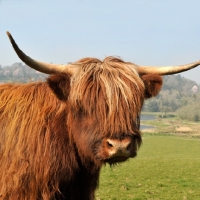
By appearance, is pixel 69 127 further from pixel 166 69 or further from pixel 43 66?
pixel 166 69

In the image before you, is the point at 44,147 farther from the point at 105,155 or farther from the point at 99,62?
the point at 99,62

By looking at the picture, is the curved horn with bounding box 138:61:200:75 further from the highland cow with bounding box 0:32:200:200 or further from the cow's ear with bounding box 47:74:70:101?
the cow's ear with bounding box 47:74:70:101

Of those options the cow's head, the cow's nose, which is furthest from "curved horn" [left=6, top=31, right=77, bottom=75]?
the cow's nose

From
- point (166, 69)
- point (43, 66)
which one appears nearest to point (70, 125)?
point (43, 66)

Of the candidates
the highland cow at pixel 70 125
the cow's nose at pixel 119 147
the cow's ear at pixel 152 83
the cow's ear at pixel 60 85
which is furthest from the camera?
the cow's ear at pixel 152 83

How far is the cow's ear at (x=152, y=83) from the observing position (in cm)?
484

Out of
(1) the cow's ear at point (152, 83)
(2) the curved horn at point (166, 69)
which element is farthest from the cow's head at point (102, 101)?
(2) the curved horn at point (166, 69)

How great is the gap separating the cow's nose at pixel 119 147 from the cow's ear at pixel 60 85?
1.00m

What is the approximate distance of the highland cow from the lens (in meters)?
4.18

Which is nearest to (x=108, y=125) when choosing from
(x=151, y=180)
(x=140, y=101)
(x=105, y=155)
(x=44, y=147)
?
(x=105, y=155)

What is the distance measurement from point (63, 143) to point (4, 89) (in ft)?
4.84

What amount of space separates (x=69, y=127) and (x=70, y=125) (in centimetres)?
5

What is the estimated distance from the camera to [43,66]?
4.41 m

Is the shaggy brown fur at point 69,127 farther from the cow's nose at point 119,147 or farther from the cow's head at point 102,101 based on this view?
the cow's nose at point 119,147
